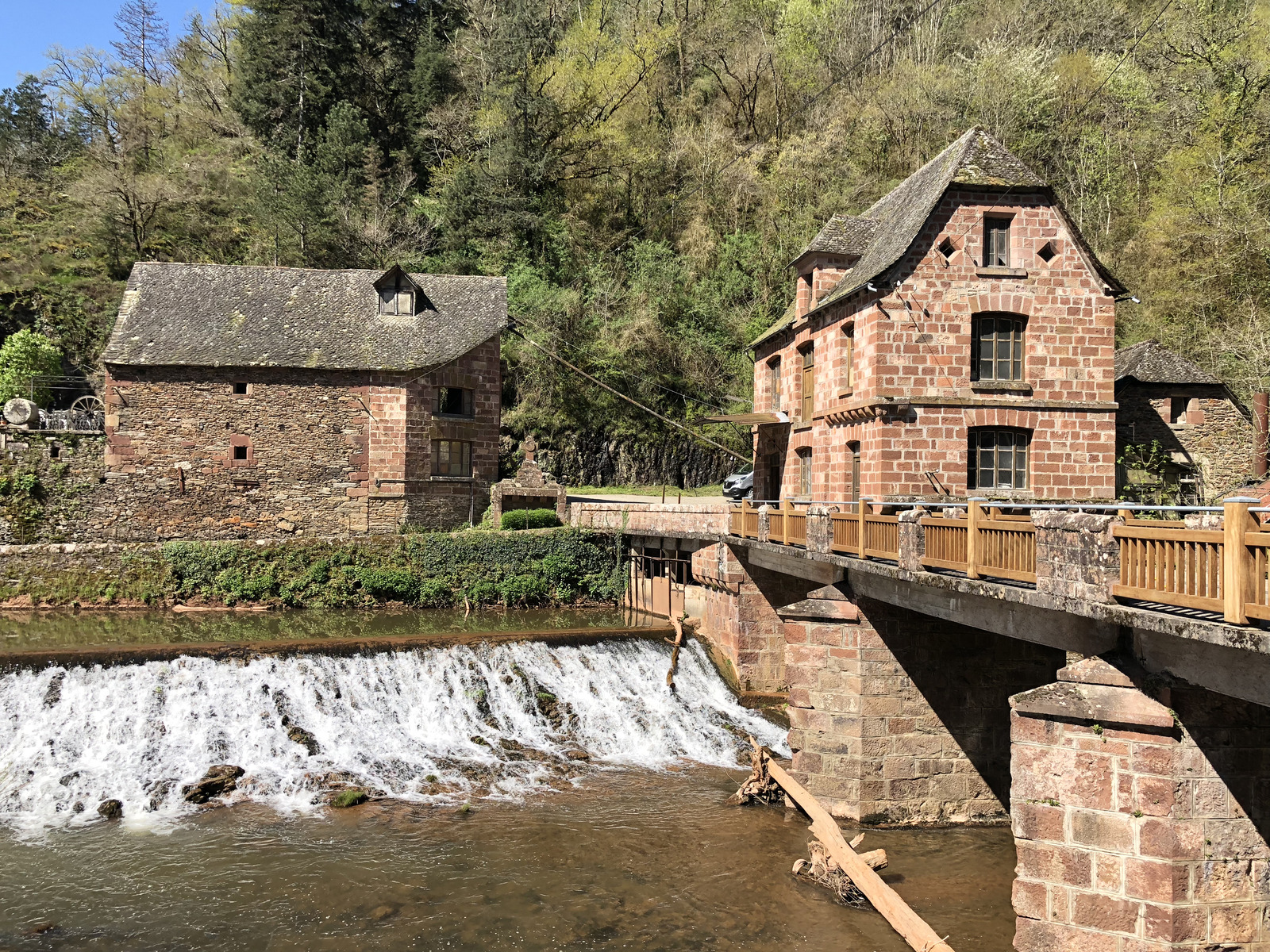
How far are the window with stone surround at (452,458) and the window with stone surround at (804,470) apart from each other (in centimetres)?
1189

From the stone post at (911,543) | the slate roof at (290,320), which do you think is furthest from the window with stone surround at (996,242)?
the slate roof at (290,320)

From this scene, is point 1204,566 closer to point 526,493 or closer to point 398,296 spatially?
point 526,493

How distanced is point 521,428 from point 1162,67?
2872cm

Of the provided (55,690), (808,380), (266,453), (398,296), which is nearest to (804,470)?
(808,380)

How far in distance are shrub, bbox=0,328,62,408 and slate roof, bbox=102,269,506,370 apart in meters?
7.57

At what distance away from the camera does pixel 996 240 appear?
2008 cm

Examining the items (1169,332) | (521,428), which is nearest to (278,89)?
(521,428)

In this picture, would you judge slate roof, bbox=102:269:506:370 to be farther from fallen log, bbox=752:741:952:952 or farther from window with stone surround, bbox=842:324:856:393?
fallen log, bbox=752:741:952:952

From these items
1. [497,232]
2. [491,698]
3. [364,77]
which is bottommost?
[491,698]

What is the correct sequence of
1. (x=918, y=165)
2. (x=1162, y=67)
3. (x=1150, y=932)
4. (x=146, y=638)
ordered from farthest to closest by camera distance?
(x=918, y=165) < (x=1162, y=67) < (x=146, y=638) < (x=1150, y=932)

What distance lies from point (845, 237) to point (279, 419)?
60.5 feet

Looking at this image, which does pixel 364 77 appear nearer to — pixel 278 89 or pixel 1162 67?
pixel 278 89

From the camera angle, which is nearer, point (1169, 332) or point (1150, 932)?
point (1150, 932)

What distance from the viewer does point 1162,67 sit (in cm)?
3488
